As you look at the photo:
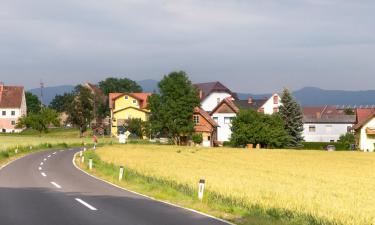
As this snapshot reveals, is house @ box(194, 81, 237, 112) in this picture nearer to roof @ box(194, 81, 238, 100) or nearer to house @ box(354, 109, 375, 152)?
roof @ box(194, 81, 238, 100)

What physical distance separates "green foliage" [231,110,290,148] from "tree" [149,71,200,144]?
23.7 ft

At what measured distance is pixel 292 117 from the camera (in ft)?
286

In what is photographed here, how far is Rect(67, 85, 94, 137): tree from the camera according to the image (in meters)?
116

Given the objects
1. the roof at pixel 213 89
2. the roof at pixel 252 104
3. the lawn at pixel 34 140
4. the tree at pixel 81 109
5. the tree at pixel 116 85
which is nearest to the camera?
the lawn at pixel 34 140

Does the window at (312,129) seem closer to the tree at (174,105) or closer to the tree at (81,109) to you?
the tree at (174,105)

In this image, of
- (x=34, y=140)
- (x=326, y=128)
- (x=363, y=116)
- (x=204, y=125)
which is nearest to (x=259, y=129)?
(x=204, y=125)

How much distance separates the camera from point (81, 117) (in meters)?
117

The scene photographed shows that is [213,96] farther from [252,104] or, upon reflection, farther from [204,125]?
[204,125]

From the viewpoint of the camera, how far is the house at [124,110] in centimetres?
11519

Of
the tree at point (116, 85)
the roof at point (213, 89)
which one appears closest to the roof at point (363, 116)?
the roof at point (213, 89)

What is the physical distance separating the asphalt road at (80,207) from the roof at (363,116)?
223 ft

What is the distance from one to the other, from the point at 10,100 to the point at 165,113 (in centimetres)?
6457

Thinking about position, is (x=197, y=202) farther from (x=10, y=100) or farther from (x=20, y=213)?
(x=10, y=100)

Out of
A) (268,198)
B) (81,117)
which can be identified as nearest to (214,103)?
(81,117)
